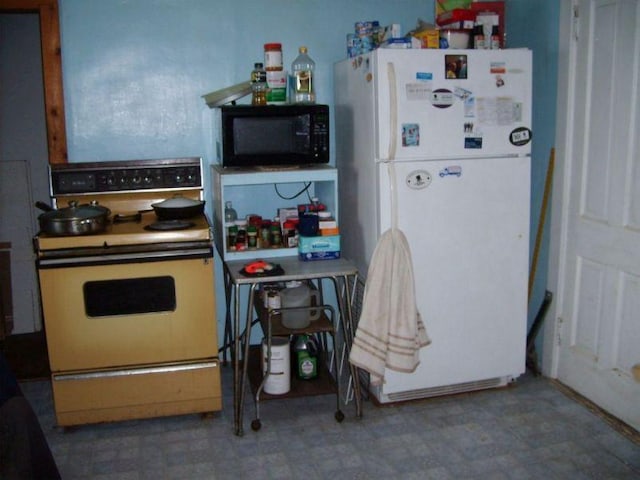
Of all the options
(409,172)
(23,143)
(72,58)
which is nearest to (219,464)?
(409,172)

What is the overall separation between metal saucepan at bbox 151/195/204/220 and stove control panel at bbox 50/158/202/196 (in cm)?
22

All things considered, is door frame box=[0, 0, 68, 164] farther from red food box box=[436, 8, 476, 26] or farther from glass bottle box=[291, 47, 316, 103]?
red food box box=[436, 8, 476, 26]

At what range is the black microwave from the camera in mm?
2871

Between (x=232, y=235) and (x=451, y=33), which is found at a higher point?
(x=451, y=33)

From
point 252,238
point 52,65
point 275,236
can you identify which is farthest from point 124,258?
point 52,65

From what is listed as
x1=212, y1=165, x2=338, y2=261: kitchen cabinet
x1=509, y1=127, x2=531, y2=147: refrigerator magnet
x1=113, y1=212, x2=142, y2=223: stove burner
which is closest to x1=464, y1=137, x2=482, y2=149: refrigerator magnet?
x1=509, y1=127, x2=531, y2=147: refrigerator magnet

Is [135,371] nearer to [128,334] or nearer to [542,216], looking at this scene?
[128,334]

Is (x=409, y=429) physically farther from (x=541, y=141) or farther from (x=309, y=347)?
(x=541, y=141)

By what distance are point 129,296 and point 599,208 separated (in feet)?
6.68

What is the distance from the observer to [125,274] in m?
2.69

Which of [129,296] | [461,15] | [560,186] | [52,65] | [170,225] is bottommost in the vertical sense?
[129,296]

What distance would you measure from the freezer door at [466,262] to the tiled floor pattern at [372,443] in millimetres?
176

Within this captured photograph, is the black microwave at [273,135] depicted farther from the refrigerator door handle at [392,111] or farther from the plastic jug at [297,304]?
the plastic jug at [297,304]

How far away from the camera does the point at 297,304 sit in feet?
9.70
